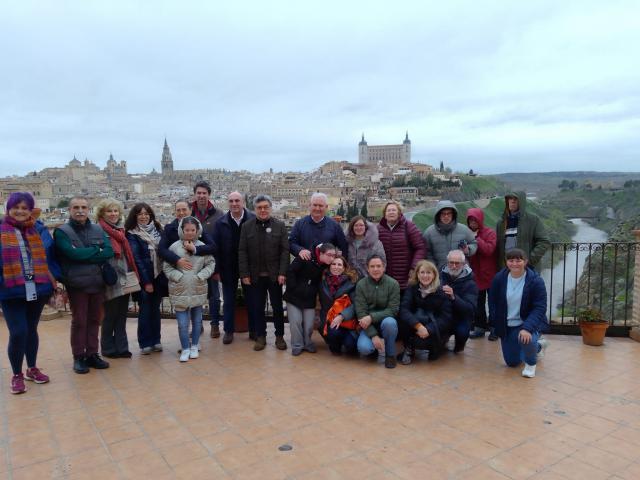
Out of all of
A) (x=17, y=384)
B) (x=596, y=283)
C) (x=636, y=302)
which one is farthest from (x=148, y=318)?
(x=596, y=283)

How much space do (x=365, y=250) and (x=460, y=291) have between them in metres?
0.96

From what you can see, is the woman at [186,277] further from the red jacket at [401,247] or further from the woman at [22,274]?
the red jacket at [401,247]

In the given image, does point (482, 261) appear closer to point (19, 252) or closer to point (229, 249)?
point (229, 249)

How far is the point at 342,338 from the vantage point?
4.55m

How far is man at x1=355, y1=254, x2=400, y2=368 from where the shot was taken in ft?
14.1

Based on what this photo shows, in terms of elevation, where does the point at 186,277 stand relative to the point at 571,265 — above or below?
above

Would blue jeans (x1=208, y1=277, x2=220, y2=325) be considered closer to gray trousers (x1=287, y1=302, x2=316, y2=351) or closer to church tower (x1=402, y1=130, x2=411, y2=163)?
gray trousers (x1=287, y1=302, x2=316, y2=351)

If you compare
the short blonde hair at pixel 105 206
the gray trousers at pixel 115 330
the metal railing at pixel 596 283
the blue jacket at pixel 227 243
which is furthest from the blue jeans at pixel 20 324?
the metal railing at pixel 596 283

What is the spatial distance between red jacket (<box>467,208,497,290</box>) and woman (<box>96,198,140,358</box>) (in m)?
3.39

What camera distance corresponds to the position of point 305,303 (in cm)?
472

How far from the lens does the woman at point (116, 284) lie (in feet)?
14.4

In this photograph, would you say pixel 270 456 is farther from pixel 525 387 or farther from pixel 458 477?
pixel 525 387

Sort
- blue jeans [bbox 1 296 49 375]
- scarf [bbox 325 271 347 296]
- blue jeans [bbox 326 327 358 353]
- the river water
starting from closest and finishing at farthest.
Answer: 1. blue jeans [bbox 1 296 49 375]
2. blue jeans [bbox 326 327 358 353]
3. scarf [bbox 325 271 347 296]
4. the river water

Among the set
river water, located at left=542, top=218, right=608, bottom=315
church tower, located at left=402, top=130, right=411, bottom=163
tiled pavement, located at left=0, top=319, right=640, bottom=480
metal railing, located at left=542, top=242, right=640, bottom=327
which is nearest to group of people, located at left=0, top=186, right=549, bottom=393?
tiled pavement, located at left=0, top=319, right=640, bottom=480
